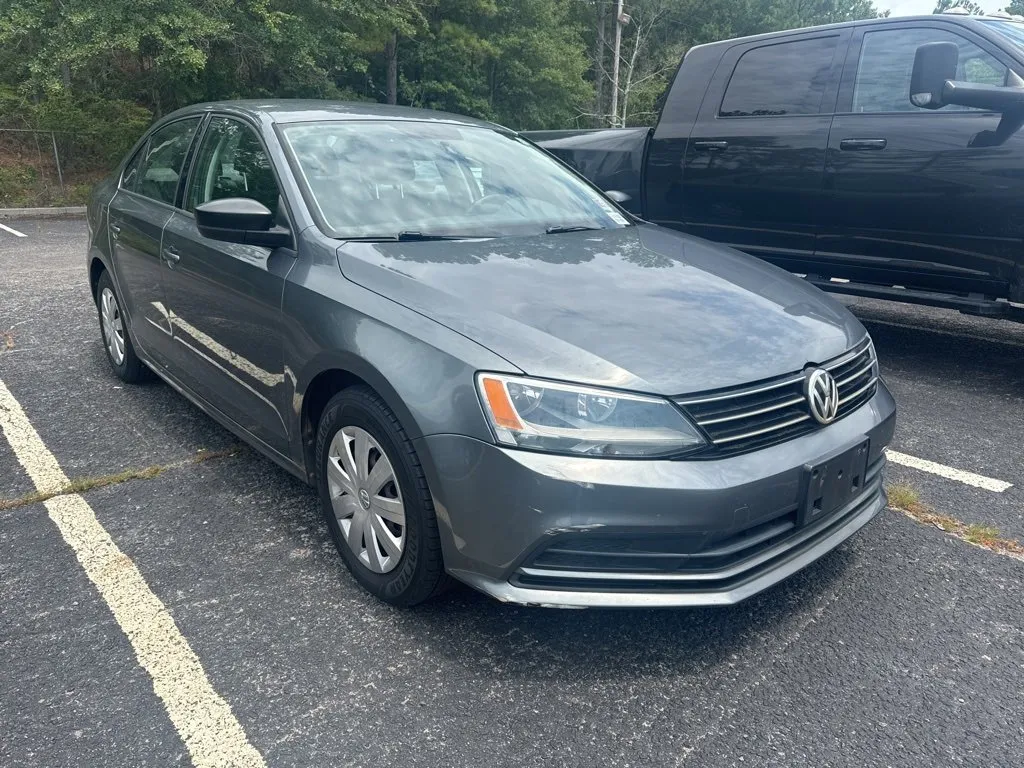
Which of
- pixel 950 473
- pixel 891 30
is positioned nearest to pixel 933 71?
pixel 891 30

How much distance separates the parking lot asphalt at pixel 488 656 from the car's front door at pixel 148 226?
2.94ft

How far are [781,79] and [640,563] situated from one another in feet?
13.9

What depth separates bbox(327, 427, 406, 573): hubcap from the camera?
A: 2.50m

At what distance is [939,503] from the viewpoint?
3369 millimetres

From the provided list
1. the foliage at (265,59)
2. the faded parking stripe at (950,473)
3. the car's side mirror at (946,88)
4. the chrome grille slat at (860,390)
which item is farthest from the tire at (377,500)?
the foliage at (265,59)

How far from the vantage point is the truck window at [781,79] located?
5.18 m

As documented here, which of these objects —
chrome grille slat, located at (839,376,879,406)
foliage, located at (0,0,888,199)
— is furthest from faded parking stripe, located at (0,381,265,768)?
foliage, located at (0,0,888,199)

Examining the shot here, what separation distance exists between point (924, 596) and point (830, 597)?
312 mm

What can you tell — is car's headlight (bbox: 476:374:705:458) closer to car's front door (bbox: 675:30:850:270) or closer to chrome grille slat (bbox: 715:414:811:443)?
chrome grille slat (bbox: 715:414:811:443)

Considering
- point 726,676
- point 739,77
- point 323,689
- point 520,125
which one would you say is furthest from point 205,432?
point 520,125

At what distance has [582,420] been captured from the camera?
2148mm

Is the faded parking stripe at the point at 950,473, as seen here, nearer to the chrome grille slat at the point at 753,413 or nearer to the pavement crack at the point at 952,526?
the pavement crack at the point at 952,526

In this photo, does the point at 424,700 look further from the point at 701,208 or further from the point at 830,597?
the point at 701,208

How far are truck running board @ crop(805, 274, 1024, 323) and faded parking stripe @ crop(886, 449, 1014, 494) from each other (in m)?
1.23
